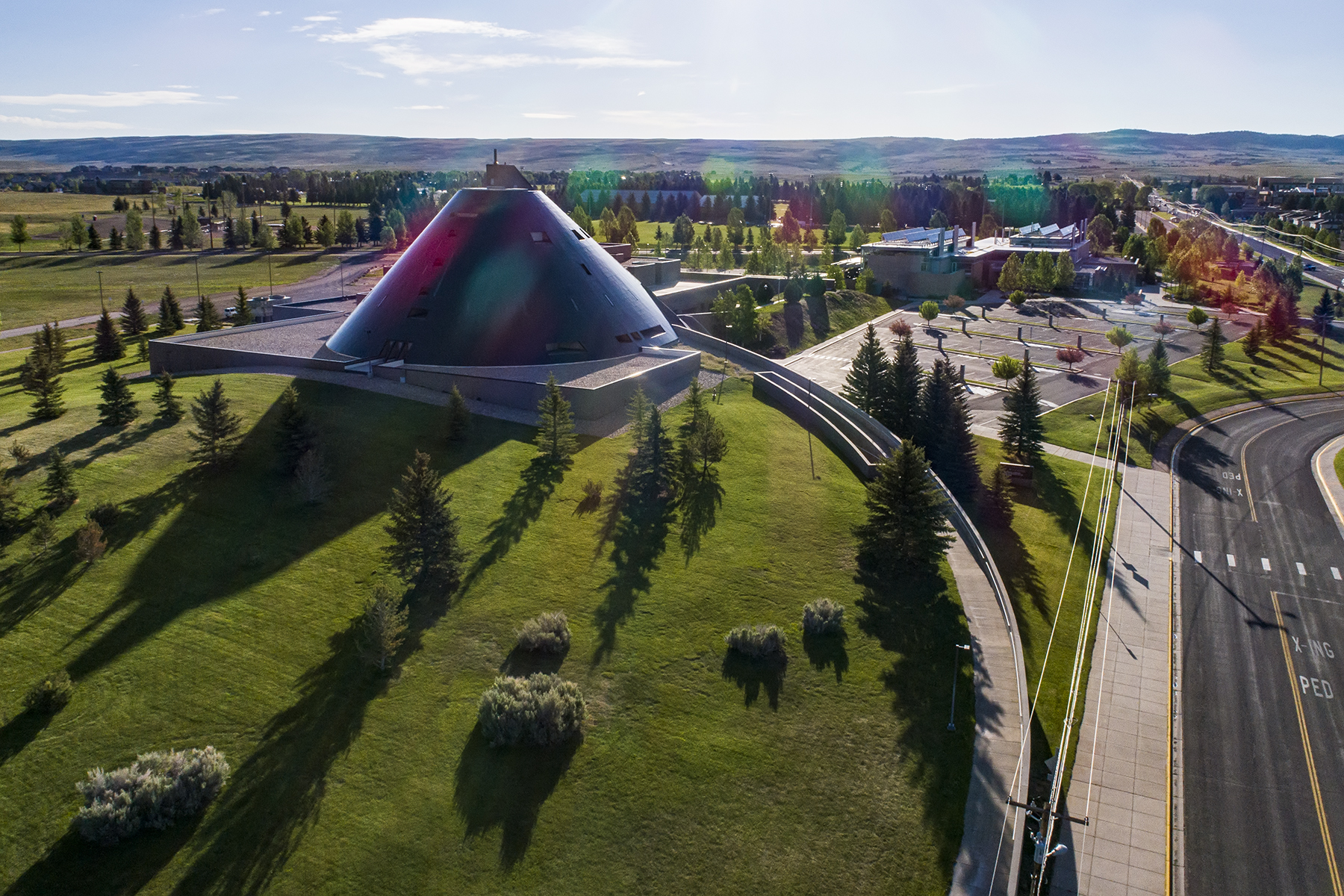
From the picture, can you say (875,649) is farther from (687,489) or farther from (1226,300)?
(1226,300)

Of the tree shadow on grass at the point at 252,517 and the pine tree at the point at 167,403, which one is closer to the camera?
the tree shadow on grass at the point at 252,517

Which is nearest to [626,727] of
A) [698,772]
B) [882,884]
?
[698,772]

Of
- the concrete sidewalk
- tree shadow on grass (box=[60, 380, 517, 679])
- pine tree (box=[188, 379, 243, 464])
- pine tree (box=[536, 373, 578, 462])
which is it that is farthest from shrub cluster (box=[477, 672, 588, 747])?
pine tree (box=[188, 379, 243, 464])

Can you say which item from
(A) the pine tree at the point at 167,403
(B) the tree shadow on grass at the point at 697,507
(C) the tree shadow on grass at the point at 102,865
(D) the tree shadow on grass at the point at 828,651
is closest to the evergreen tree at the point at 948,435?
(B) the tree shadow on grass at the point at 697,507

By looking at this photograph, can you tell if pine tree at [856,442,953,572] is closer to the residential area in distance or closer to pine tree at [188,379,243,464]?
the residential area in distance

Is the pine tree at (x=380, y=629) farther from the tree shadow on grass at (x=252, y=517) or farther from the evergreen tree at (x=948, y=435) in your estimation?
the evergreen tree at (x=948, y=435)

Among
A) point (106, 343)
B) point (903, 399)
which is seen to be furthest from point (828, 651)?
point (106, 343)
